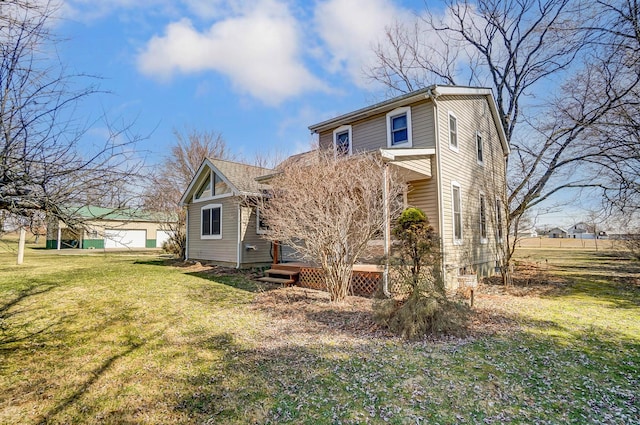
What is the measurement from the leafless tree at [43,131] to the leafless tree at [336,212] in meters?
4.48

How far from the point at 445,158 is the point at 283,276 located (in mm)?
6541

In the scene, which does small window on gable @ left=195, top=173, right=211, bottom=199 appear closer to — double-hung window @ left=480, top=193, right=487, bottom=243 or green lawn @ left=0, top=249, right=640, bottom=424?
green lawn @ left=0, top=249, right=640, bottom=424

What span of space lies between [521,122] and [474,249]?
9957mm

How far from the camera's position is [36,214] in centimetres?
366

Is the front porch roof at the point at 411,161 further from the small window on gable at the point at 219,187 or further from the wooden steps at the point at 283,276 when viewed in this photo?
the small window on gable at the point at 219,187

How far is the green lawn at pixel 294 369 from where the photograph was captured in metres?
3.31

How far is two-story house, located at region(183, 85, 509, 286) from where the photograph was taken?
9992mm

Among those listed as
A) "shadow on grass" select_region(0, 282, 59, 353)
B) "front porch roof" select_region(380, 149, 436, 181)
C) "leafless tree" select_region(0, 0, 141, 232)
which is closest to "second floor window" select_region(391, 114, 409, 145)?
"front porch roof" select_region(380, 149, 436, 181)

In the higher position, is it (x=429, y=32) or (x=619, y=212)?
(x=429, y=32)

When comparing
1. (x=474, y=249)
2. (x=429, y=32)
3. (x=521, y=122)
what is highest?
(x=429, y=32)

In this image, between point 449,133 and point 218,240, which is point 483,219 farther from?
point 218,240

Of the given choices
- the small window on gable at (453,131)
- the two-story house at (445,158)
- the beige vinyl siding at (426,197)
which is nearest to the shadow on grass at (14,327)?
the two-story house at (445,158)

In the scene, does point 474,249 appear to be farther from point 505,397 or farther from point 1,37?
point 1,37

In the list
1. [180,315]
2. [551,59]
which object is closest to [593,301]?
[180,315]
